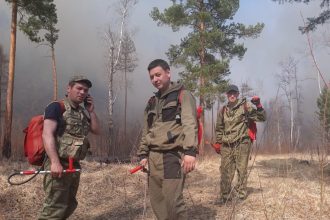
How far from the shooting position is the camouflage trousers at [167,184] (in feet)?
11.8

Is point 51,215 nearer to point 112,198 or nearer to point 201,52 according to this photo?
point 112,198

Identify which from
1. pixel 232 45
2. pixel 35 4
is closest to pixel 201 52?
pixel 232 45

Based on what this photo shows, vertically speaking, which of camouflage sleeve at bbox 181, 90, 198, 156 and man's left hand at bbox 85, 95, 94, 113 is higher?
man's left hand at bbox 85, 95, 94, 113

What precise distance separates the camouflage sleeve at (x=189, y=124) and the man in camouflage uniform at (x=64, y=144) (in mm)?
1092

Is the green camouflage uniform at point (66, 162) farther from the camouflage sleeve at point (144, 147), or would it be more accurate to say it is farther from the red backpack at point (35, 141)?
the camouflage sleeve at point (144, 147)

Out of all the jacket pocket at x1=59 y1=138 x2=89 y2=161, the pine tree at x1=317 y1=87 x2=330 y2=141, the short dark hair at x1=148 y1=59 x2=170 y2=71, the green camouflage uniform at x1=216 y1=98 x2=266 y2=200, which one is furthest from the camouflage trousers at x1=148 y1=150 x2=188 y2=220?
the green camouflage uniform at x1=216 y1=98 x2=266 y2=200

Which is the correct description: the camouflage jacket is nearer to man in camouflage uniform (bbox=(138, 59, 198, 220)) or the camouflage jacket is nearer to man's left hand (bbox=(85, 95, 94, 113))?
man's left hand (bbox=(85, 95, 94, 113))

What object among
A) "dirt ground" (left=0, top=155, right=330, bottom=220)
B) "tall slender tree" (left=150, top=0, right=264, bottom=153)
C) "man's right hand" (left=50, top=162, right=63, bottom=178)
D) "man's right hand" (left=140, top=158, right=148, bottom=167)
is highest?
"tall slender tree" (left=150, top=0, right=264, bottom=153)

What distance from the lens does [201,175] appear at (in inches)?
417

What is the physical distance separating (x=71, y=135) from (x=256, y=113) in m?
3.28

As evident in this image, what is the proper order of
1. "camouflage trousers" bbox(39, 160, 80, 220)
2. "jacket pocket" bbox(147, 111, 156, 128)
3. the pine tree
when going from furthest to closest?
"jacket pocket" bbox(147, 111, 156, 128) → "camouflage trousers" bbox(39, 160, 80, 220) → the pine tree

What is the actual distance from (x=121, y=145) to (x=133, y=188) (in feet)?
41.0

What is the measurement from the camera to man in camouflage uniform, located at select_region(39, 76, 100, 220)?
3.70m

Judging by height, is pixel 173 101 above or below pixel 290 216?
above
